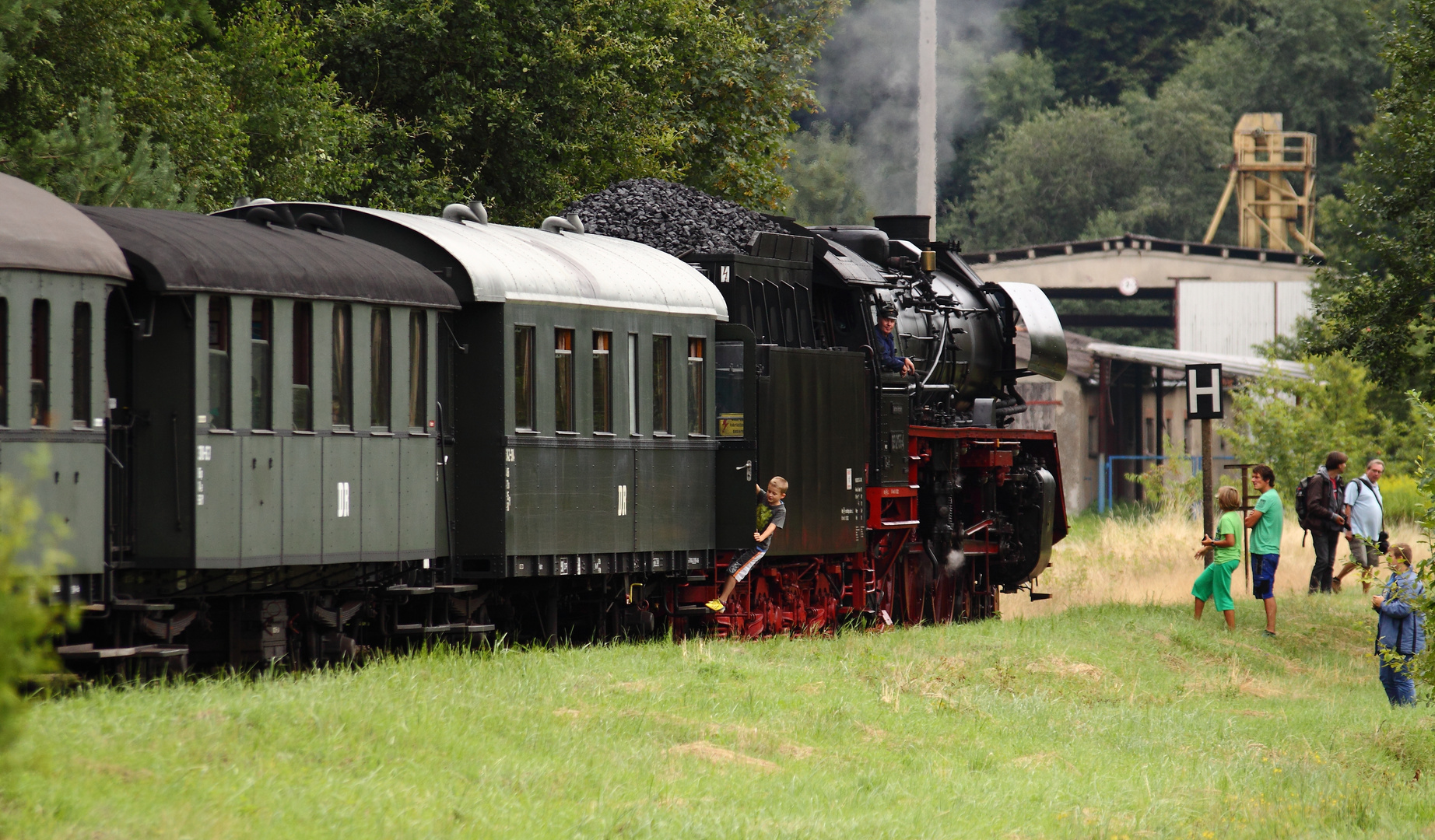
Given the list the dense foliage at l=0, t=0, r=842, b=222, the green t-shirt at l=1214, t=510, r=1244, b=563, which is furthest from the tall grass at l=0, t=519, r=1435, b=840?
the dense foliage at l=0, t=0, r=842, b=222

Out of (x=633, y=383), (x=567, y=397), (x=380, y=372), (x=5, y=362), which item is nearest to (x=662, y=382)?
(x=633, y=383)

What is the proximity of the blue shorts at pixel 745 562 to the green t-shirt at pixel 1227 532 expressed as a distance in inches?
196

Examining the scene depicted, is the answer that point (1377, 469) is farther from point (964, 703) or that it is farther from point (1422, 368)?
point (964, 703)

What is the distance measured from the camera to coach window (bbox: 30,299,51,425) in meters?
10.5

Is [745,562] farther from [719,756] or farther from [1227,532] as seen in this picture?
[719,756]

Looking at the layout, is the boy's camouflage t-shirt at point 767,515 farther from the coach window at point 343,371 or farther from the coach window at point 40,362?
the coach window at point 40,362

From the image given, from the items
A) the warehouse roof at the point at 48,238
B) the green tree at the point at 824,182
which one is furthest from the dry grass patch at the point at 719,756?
the green tree at the point at 824,182

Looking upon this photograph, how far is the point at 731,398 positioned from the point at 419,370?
13.2 ft

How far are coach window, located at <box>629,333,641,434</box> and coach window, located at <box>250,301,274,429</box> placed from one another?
13.3ft

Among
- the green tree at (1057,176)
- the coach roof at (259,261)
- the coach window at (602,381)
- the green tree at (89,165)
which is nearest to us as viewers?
the coach roof at (259,261)

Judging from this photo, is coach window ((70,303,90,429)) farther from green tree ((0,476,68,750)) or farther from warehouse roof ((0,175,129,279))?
green tree ((0,476,68,750))

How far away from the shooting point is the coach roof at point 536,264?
550 inches

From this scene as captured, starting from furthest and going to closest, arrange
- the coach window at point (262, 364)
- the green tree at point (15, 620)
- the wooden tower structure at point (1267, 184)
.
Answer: the wooden tower structure at point (1267, 184), the coach window at point (262, 364), the green tree at point (15, 620)

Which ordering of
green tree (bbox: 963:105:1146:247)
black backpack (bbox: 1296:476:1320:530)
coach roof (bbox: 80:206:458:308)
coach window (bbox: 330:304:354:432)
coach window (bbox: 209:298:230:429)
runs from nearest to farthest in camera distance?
coach roof (bbox: 80:206:458:308)
coach window (bbox: 209:298:230:429)
coach window (bbox: 330:304:354:432)
black backpack (bbox: 1296:476:1320:530)
green tree (bbox: 963:105:1146:247)
